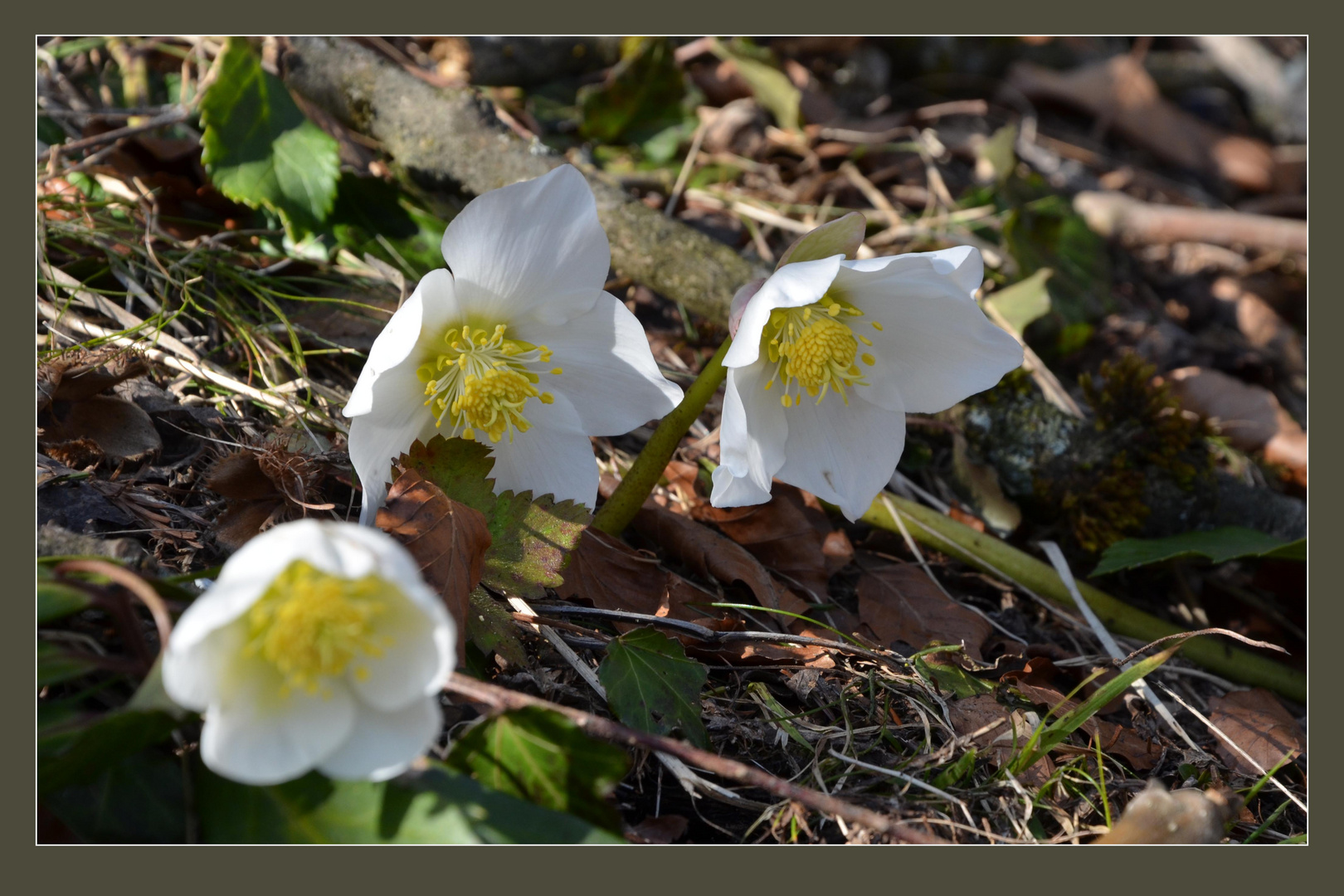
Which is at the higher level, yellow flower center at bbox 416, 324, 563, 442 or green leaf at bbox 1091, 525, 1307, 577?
yellow flower center at bbox 416, 324, 563, 442

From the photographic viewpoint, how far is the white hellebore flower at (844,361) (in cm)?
153

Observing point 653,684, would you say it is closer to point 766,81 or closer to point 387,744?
point 387,744

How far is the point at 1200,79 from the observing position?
4.46 meters

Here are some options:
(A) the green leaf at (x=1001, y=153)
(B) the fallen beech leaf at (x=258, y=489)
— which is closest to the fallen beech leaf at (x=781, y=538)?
(B) the fallen beech leaf at (x=258, y=489)

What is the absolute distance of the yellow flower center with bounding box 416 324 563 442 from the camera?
1.63 metres

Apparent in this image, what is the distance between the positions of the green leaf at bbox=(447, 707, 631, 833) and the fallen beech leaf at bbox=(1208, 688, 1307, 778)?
132cm

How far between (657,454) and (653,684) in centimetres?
47

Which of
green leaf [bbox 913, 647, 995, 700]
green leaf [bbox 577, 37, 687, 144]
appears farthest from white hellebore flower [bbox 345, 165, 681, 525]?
green leaf [bbox 577, 37, 687, 144]

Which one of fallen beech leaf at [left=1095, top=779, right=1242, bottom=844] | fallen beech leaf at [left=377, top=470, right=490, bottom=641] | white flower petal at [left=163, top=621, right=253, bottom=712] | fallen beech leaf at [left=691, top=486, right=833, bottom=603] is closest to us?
white flower petal at [left=163, top=621, right=253, bottom=712]

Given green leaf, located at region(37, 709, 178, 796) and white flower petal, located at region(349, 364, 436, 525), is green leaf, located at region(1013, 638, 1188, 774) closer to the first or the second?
white flower petal, located at region(349, 364, 436, 525)

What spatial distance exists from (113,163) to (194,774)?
67.6 inches

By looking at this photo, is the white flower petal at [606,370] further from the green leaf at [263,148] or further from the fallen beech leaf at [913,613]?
the green leaf at [263,148]

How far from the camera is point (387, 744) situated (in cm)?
108

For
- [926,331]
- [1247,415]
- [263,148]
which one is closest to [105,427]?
[263,148]
